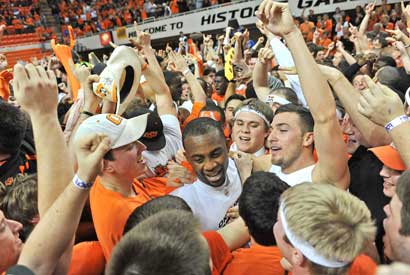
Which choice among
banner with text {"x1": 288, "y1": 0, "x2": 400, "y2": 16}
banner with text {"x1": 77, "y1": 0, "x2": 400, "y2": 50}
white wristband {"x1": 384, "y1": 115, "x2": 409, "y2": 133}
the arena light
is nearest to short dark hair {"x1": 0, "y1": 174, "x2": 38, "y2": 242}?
white wristband {"x1": 384, "y1": 115, "x2": 409, "y2": 133}

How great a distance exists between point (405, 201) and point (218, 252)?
84 cm

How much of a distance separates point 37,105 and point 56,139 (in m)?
0.15

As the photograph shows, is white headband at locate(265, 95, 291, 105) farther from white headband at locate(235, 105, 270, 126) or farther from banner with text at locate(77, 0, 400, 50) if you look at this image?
banner with text at locate(77, 0, 400, 50)

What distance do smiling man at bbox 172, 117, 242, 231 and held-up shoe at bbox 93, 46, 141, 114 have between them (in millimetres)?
533

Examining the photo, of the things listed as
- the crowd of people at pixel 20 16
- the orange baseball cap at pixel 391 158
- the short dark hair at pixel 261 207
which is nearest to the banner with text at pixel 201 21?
the crowd of people at pixel 20 16

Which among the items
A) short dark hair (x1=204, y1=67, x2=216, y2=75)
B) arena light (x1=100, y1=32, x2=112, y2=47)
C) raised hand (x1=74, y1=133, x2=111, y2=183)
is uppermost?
raised hand (x1=74, y1=133, x2=111, y2=183)

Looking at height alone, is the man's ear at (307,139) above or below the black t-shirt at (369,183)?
above

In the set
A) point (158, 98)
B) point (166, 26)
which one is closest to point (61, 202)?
point (158, 98)

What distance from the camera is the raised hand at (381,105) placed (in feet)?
7.25

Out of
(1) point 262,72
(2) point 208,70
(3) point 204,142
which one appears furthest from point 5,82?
(2) point 208,70

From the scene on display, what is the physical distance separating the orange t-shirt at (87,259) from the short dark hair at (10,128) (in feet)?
3.20

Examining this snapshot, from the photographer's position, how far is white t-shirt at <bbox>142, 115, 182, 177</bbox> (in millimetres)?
3365

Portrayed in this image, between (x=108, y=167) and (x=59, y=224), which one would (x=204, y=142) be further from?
(x=59, y=224)

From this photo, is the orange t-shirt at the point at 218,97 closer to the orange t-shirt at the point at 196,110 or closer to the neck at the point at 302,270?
the orange t-shirt at the point at 196,110
